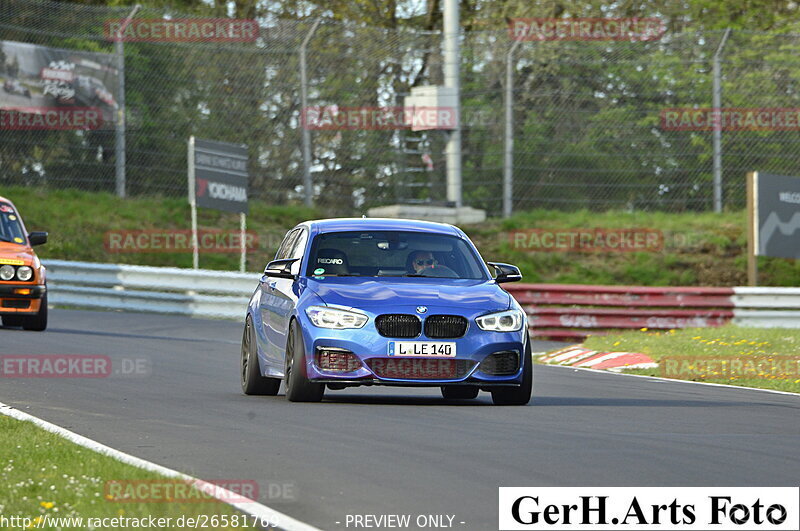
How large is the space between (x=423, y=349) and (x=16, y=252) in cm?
973

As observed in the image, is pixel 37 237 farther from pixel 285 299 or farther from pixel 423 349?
pixel 423 349

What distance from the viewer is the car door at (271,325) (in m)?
12.7

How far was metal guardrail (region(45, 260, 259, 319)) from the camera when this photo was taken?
24.4 meters

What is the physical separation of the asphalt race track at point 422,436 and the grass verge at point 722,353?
4.65 feet

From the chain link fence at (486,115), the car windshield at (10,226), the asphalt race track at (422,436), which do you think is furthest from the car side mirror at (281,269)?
the chain link fence at (486,115)

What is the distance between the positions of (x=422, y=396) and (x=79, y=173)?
1490cm

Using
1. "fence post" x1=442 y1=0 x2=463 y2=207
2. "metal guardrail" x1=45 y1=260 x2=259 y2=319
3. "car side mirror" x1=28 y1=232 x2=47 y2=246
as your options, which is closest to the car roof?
"car side mirror" x1=28 y1=232 x2=47 y2=246

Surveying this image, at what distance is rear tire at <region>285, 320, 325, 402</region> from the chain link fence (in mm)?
15669

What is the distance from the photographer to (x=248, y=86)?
91.4 ft

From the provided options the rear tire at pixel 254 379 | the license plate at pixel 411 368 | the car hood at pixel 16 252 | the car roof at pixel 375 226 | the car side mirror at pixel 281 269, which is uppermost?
the car roof at pixel 375 226

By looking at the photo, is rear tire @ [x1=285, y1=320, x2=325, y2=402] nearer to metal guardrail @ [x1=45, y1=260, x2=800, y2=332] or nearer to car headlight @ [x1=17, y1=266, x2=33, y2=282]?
car headlight @ [x1=17, y1=266, x2=33, y2=282]

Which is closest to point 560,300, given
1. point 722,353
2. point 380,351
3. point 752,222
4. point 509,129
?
point 752,222

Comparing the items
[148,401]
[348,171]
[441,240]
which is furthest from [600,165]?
[148,401]

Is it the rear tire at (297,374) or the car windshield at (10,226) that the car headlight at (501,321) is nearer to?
the rear tire at (297,374)
